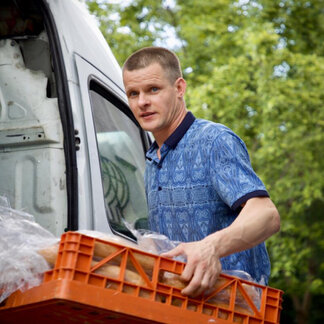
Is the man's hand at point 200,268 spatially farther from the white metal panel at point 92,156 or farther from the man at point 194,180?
the white metal panel at point 92,156

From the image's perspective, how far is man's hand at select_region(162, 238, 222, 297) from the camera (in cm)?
222

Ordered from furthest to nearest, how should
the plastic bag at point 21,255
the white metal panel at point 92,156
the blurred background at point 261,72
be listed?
the blurred background at point 261,72 < the white metal panel at point 92,156 < the plastic bag at point 21,255

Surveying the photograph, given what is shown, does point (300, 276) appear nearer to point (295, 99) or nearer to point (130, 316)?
point (295, 99)

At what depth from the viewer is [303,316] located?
1894cm

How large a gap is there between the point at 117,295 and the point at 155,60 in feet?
3.56

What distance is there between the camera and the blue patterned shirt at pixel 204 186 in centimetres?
257

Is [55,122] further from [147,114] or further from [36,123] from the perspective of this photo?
[147,114]

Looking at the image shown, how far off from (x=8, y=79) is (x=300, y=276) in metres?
16.4

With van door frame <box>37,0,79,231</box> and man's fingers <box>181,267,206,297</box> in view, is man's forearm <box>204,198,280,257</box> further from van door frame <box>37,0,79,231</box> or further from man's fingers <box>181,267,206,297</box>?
van door frame <box>37,0,79,231</box>

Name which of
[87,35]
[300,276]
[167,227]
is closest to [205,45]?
[300,276]

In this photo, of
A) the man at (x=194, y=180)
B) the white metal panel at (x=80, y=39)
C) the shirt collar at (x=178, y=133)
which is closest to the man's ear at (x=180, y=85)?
the man at (x=194, y=180)

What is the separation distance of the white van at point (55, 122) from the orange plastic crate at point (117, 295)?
129 centimetres

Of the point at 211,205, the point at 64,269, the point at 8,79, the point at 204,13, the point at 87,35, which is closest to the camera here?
the point at 64,269

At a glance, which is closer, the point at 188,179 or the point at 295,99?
the point at 188,179
